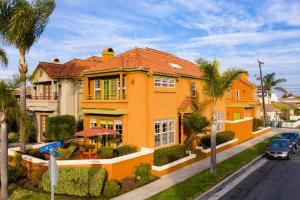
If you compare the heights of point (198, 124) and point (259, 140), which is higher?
point (198, 124)

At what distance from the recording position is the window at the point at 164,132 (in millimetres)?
22062

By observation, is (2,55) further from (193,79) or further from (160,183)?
(193,79)

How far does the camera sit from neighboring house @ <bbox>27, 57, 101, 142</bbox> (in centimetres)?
2819

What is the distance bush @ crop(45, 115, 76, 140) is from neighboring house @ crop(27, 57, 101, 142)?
405 centimetres

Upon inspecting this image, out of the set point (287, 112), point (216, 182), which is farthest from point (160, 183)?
point (287, 112)

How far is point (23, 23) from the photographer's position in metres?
15.9

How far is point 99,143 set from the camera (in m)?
22.7

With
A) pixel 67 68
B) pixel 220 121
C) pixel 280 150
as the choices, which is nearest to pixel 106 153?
pixel 67 68

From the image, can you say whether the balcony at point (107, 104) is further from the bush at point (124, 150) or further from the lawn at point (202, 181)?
the lawn at point (202, 181)

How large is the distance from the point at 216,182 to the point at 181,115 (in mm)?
8585

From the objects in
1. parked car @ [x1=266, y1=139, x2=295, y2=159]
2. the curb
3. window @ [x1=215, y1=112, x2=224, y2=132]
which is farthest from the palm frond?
window @ [x1=215, y1=112, x2=224, y2=132]

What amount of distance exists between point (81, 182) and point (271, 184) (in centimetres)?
1068

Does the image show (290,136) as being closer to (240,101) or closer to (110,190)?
(240,101)

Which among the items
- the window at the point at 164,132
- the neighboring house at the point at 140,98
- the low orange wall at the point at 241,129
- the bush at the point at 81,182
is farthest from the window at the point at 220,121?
the bush at the point at 81,182
